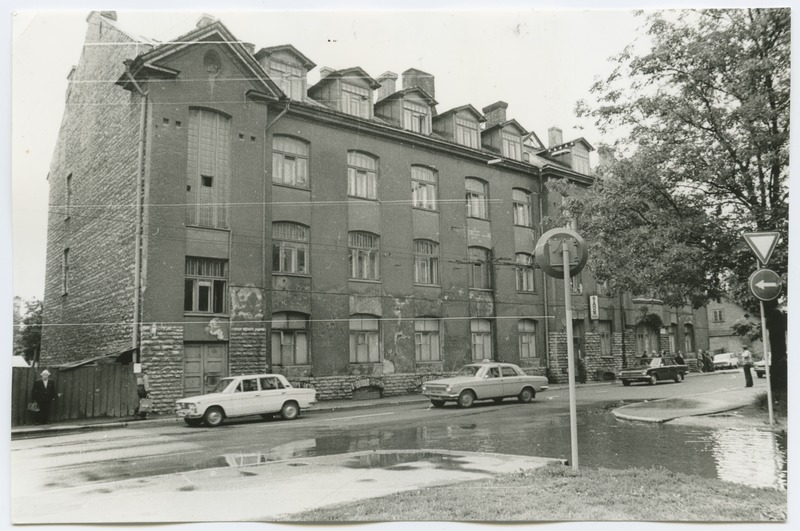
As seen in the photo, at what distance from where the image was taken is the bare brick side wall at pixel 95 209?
29.6 ft

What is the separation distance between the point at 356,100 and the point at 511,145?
3834 mm

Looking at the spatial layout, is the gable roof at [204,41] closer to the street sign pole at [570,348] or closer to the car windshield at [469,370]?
the street sign pole at [570,348]

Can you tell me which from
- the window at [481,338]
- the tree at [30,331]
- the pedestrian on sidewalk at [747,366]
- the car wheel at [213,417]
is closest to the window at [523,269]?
the window at [481,338]

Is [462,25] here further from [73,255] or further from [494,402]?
[494,402]

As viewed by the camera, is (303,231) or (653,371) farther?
(653,371)

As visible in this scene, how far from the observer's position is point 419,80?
1047 centimetres

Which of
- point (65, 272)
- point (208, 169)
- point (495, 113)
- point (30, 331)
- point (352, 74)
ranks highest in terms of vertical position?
point (352, 74)

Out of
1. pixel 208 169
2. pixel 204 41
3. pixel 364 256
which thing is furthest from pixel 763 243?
pixel 208 169

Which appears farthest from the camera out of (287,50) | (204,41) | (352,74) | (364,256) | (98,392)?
(364,256)

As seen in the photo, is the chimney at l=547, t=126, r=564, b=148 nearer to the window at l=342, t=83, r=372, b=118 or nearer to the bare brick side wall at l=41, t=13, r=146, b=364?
the window at l=342, t=83, r=372, b=118

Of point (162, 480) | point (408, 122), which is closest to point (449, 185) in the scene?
point (408, 122)

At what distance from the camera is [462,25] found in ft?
27.0

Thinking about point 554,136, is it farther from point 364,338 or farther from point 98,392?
point 98,392

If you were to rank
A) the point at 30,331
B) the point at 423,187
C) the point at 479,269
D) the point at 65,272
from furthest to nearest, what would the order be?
the point at 479,269 < the point at 423,187 < the point at 65,272 < the point at 30,331
